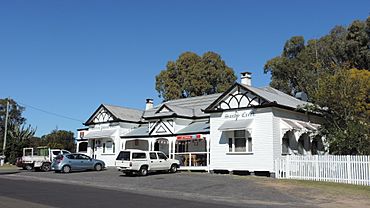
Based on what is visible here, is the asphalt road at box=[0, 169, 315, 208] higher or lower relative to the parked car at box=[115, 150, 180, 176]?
lower

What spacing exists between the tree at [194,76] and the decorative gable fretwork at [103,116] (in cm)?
1843

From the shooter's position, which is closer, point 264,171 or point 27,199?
point 27,199

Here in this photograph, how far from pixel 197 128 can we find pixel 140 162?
6.93 metres

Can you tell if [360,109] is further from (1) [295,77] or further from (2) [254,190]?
(1) [295,77]

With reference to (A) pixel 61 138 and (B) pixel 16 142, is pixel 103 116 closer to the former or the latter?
(B) pixel 16 142

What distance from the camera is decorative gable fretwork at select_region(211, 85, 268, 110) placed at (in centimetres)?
2727

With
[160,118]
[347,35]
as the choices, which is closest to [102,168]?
[160,118]

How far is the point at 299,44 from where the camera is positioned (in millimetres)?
48094

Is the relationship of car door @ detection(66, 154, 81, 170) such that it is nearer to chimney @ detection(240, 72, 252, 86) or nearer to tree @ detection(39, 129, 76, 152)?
chimney @ detection(240, 72, 252, 86)

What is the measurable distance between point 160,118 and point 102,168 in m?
6.24

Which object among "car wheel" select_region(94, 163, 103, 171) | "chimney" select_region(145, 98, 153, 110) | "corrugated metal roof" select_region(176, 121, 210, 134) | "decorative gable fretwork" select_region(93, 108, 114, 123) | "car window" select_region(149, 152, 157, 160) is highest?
"chimney" select_region(145, 98, 153, 110)

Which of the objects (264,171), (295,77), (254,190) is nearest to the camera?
(254,190)

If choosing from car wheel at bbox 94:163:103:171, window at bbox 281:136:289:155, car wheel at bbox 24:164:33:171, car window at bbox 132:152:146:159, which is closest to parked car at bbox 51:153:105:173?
car wheel at bbox 94:163:103:171

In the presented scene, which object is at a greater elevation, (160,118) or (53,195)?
(160,118)
